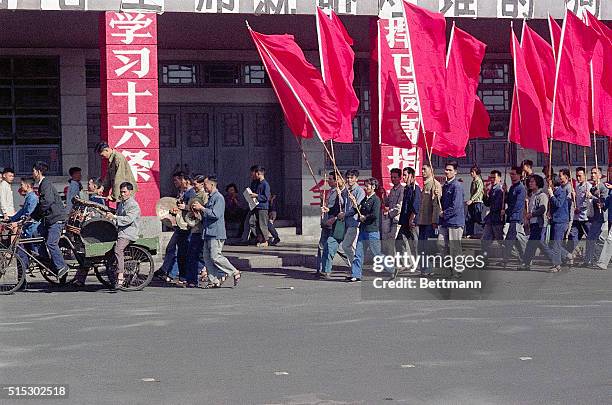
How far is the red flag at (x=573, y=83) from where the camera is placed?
65.6 feet

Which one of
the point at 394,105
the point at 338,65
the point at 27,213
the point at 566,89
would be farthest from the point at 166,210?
the point at 566,89

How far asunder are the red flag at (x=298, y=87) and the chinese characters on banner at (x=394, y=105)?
1430 millimetres

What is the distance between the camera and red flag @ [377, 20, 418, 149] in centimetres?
2047

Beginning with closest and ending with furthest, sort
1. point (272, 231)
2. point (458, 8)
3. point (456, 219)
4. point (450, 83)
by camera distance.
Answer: point (456, 219), point (450, 83), point (458, 8), point (272, 231)

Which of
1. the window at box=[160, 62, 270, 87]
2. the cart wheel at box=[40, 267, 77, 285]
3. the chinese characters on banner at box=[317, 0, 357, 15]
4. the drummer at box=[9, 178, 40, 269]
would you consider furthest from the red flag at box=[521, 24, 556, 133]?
the drummer at box=[9, 178, 40, 269]

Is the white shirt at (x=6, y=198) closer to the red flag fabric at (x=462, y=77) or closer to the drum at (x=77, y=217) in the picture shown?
the drum at (x=77, y=217)

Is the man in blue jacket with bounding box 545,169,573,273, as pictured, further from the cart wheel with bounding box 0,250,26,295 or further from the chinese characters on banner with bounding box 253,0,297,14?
the cart wheel with bounding box 0,250,26,295

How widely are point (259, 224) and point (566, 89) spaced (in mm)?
6943

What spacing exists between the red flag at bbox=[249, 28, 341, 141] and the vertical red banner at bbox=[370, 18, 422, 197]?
1.48 metres

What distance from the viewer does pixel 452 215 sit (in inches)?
700

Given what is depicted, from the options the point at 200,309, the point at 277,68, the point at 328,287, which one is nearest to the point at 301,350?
the point at 200,309

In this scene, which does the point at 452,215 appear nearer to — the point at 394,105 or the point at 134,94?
the point at 394,105

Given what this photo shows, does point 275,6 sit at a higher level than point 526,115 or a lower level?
higher

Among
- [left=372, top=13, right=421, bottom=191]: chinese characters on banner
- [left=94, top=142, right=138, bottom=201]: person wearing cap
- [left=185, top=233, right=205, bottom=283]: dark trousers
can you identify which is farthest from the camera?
[left=372, top=13, right=421, bottom=191]: chinese characters on banner
